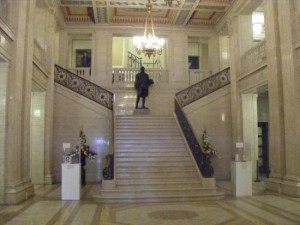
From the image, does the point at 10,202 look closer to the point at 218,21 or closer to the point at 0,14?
the point at 0,14

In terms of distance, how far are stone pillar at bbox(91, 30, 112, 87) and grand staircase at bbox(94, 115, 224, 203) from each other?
113 inches

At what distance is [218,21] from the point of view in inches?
573

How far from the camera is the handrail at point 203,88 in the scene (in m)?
12.8

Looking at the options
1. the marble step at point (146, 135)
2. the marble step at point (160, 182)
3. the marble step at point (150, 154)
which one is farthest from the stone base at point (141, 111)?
the marble step at point (160, 182)

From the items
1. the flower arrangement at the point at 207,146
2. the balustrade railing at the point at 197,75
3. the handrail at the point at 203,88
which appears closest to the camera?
the flower arrangement at the point at 207,146

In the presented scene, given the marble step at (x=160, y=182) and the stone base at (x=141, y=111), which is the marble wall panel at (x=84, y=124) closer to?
the stone base at (x=141, y=111)

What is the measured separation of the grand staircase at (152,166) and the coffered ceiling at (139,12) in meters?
4.32

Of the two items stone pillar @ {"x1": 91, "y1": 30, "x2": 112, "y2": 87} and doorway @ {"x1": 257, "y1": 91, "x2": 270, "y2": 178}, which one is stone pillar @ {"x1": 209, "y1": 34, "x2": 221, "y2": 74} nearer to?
doorway @ {"x1": 257, "y1": 91, "x2": 270, "y2": 178}

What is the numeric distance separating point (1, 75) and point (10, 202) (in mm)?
2801

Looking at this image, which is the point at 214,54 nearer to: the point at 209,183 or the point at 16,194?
the point at 209,183

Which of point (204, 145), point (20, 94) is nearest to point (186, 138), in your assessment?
point (204, 145)

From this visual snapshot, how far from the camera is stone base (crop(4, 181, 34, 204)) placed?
722cm

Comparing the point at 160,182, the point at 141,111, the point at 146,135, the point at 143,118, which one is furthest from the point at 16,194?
the point at 141,111

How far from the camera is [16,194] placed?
288 inches
